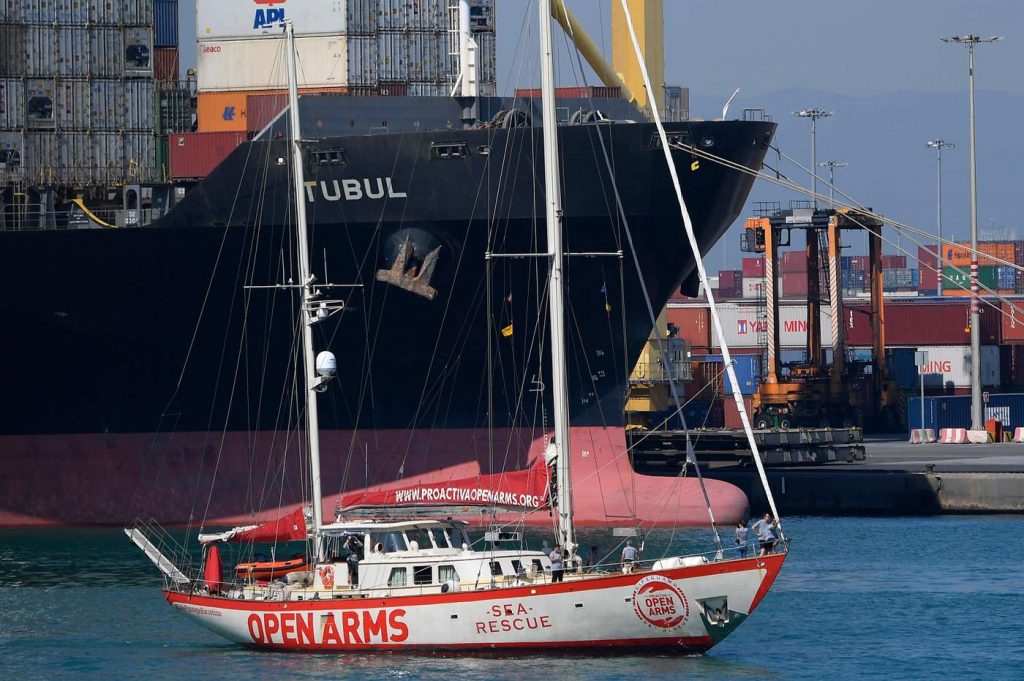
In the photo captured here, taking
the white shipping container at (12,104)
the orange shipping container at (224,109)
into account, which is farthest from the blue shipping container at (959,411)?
the white shipping container at (12,104)

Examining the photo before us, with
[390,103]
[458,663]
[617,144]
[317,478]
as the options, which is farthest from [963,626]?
[390,103]

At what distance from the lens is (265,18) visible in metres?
49.1

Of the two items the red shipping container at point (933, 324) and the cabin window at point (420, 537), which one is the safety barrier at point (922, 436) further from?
the cabin window at point (420, 537)

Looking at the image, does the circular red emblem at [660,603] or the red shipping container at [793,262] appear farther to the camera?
the red shipping container at [793,262]

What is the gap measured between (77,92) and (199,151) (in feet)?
24.3

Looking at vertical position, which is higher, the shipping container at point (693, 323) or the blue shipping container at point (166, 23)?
the blue shipping container at point (166, 23)

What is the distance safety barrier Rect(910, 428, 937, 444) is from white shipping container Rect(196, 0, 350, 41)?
3113 centimetres

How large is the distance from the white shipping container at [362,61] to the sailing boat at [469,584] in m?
19.5

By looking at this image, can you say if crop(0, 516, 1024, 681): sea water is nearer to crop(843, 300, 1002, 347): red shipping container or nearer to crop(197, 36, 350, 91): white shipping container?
crop(197, 36, 350, 91): white shipping container

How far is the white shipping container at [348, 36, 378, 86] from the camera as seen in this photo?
48812mm

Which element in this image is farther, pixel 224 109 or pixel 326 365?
pixel 224 109

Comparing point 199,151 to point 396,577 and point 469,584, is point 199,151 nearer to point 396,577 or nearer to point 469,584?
point 396,577

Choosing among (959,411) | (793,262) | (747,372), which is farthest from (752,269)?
(959,411)

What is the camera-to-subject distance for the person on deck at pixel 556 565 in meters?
25.9
